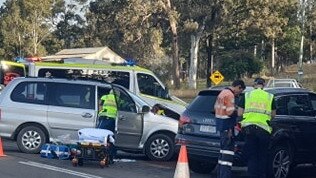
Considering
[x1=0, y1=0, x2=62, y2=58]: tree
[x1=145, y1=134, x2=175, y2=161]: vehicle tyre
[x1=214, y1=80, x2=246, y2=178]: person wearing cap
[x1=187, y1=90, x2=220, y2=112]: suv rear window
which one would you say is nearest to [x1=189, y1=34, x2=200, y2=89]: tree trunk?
[x1=0, y1=0, x2=62, y2=58]: tree

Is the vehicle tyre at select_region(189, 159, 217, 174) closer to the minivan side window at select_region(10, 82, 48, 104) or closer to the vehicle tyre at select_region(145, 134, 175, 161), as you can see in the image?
the vehicle tyre at select_region(145, 134, 175, 161)

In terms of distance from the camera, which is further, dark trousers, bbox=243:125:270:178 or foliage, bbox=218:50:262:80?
foliage, bbox=218:50:262:80

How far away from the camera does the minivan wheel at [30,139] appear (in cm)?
1489

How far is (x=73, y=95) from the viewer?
15219 mm

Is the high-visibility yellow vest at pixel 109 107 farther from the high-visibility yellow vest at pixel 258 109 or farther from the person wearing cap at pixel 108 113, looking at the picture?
the high-visibility yellow vest at pixel 258 109

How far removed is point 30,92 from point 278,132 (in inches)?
251

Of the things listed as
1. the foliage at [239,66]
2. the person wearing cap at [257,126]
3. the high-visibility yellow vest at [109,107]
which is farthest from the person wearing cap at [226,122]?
the foliage at [239,66]

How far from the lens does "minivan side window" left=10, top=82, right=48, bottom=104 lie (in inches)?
599

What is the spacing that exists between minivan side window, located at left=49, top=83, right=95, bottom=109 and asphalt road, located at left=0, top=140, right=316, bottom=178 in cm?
141

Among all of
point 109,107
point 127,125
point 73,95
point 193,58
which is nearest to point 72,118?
point 73,95

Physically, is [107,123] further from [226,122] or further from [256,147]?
[256,147]

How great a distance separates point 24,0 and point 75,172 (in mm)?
74527

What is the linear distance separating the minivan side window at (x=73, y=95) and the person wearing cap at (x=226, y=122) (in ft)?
14.9

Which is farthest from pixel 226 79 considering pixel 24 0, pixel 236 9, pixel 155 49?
pixel 24 0
